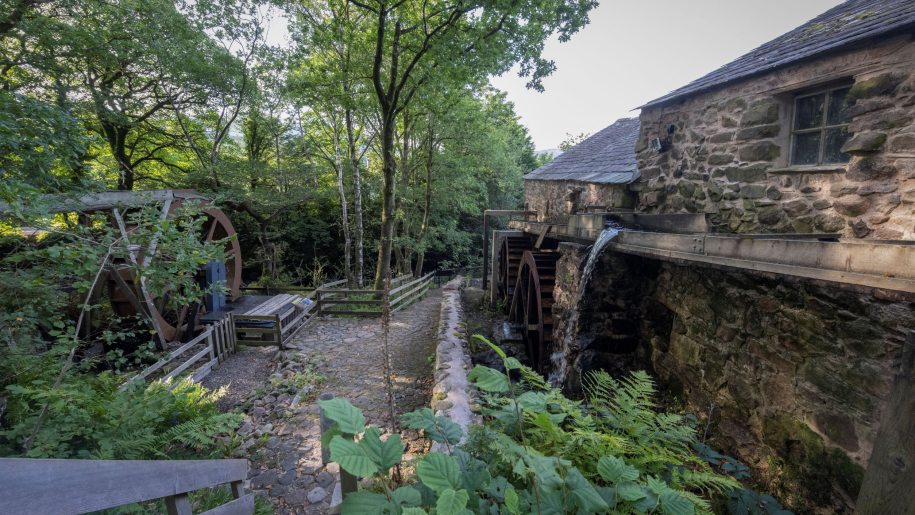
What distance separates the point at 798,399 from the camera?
253 centimetres

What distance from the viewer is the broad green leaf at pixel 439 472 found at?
37.1 inches

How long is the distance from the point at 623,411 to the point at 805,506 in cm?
166

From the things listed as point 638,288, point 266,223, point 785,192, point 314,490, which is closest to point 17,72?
point 266,223

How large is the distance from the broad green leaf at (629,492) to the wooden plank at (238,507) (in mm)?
1313

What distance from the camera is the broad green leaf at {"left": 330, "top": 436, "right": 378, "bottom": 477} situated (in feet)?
2.96

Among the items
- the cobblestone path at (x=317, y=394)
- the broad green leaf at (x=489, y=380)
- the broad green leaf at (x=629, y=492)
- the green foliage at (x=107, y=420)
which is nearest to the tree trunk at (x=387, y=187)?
the cobblestone path at (x=317, y=394)

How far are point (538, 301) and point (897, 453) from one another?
4.49 meters

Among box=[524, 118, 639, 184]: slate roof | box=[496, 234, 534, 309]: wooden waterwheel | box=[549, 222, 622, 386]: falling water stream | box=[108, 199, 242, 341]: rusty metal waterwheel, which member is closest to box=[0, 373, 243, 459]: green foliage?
box=[108, 199, 242, 341]: rusty metal waterwheel

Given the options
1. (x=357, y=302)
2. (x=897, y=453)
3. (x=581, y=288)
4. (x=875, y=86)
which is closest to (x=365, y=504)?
(x=897, y=453)

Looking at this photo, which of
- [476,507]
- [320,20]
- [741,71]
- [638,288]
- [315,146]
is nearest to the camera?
Result: [476,507]

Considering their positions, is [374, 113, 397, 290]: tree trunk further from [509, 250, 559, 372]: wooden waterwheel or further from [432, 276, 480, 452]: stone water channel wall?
[509, 250, 559, 372]: wooden waterwheel

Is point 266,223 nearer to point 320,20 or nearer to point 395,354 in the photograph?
point 320,20

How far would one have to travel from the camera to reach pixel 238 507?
1.41 meters

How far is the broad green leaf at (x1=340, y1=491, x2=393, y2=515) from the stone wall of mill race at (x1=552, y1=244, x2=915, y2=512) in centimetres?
283
